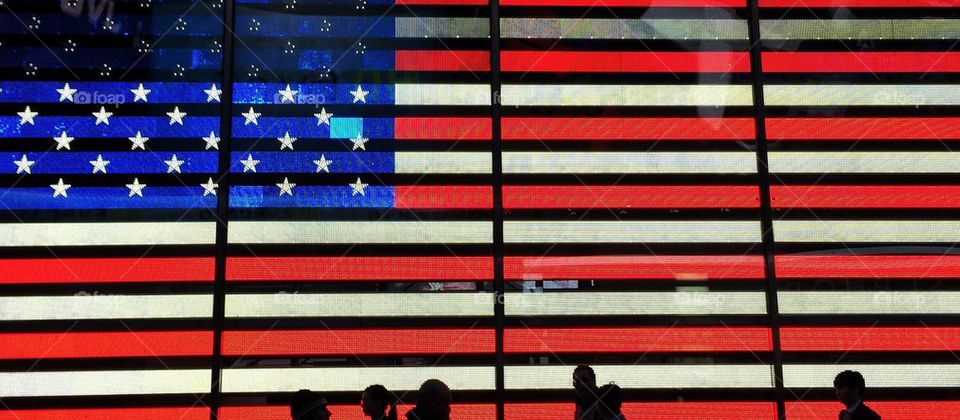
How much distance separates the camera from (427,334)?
661 centimetres

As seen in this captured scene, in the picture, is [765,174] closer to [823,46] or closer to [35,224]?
[823,46]

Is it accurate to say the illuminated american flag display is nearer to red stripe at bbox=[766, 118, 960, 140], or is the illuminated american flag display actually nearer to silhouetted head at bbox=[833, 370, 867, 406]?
red stripe at bbox=[766, 118, 960, 140]

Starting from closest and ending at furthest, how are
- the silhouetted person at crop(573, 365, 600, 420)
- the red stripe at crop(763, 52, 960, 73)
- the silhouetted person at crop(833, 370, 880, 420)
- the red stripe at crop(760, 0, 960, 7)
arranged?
the silhouetted person at crop(833, 370, 880, 420) < the silhouetted person at crop(573, 365, 600, 420) < the red stripe at crop(763, 52, 960, 73) < the red stripe at crop(760, 0, 960, 7)

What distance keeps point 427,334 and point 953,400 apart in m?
4.47

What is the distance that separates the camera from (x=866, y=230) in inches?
270

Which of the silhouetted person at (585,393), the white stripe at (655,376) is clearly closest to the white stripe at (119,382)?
the white stripe at (655,376)

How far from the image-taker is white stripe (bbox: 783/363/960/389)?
665cm

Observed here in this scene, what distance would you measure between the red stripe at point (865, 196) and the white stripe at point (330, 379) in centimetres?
302

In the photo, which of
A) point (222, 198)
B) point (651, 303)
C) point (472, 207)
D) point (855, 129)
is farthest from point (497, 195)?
point (855, 129)

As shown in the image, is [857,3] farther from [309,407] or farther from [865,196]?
[309,407]

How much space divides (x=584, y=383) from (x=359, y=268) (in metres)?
2.31

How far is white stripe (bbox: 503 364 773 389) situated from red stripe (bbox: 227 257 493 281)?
88cm

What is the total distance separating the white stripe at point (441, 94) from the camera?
6855 mm

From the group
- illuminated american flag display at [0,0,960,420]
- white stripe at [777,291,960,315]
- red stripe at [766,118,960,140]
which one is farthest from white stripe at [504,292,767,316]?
red stripe at [766,118,960,140]
